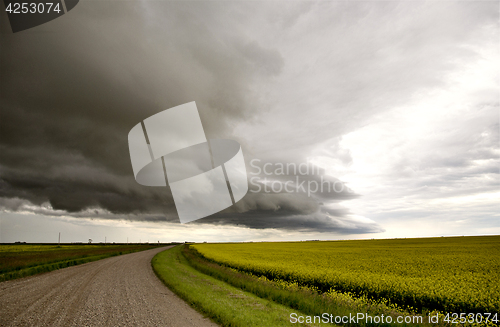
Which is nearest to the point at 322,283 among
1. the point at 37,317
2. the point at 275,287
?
the point at 275,287

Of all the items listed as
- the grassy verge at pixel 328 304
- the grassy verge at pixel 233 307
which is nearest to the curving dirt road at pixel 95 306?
the grassy verge at pixel 233 307

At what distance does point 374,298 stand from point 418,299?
188 cm

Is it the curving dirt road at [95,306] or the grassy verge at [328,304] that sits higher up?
the curving dirt road at [95,306]

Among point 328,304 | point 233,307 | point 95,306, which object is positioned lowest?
point 328,304

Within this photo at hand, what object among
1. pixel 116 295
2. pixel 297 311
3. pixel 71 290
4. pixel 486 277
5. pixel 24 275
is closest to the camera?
pixel 297 311

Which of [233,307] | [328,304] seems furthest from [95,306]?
[328,304]

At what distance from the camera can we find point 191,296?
39.1 feet

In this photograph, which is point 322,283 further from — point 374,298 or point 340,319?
point 340,319

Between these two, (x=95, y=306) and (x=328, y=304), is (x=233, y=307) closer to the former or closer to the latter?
(x=328, y=304)

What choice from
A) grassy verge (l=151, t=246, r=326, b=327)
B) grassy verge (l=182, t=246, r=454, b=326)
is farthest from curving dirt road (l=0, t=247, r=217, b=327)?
grassy verge (l=182, t=246, r=454, b=326)

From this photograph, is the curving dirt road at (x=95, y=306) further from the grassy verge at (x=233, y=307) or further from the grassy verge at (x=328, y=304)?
the grassy verge at (x=328, y=304)

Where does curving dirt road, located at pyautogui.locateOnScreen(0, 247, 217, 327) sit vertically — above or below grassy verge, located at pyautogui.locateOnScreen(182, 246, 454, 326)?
above

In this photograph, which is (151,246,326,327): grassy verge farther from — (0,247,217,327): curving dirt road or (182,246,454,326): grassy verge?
(182,246,454,326): grassy verge

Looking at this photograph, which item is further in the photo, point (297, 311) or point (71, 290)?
point (71, 290)
